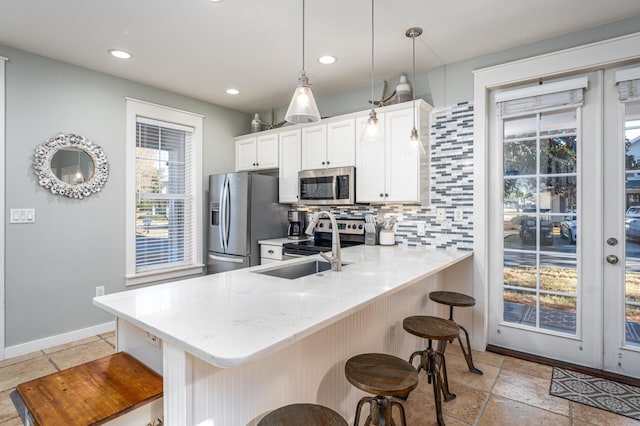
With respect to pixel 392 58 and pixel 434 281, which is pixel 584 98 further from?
pixel 434 281

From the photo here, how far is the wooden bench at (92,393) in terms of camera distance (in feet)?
3.54

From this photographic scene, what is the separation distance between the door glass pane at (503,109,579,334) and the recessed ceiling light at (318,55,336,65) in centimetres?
162

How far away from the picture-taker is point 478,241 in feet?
9.66

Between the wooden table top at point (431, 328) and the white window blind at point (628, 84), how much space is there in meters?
2.06

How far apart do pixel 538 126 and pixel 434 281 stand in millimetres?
1560

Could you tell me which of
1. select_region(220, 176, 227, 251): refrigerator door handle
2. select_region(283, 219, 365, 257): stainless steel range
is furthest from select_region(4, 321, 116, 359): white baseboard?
select_region(283, 219, 365, 257): stainless steel range

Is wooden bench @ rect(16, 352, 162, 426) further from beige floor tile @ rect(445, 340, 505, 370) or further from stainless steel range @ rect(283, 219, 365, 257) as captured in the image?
beige floor tile @ rect(445, 340, 505, 370)

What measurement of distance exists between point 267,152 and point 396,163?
1.78 metres

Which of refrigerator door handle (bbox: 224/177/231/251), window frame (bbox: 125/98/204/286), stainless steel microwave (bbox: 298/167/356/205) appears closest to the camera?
stainless steel microwave (bbox: 298/167/356/205)

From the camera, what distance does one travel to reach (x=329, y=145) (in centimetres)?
362

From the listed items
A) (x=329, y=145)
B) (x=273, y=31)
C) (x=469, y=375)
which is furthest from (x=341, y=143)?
(x=469, y=375)

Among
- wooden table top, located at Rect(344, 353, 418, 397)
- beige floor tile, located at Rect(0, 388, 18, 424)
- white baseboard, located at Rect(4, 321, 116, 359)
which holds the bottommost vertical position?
beige floor tile, located at Rect(0, 388, 18, 424)

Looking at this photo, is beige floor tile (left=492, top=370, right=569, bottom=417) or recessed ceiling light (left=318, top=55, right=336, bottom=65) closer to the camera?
beige floor tile (left=492, top=370, right=569, bottom=417)

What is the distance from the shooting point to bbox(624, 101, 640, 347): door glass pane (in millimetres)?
2410
